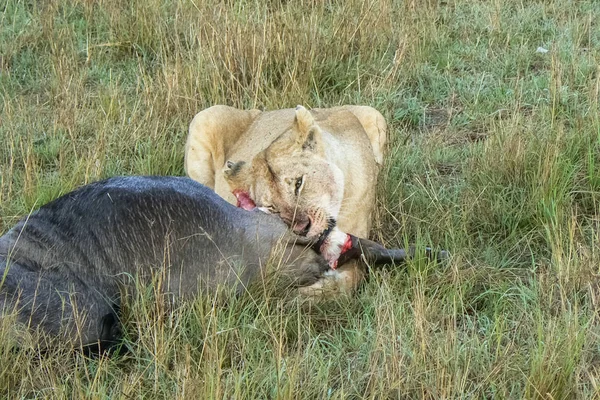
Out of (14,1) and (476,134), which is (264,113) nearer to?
(476,134)

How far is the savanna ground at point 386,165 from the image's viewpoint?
11.7ft

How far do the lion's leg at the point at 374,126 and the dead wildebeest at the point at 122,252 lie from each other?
1.58m

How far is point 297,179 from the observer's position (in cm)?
493

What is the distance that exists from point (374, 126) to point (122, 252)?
2.32 meters

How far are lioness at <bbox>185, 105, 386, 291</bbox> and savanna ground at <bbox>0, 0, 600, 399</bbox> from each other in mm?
162

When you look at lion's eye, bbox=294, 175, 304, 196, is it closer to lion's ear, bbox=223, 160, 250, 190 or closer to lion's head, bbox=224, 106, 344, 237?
lion's head, bbox=224, 106, 344, 237

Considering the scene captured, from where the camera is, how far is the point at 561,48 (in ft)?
22.5

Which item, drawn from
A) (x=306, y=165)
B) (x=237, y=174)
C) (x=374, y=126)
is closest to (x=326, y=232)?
(x=306, y=165)

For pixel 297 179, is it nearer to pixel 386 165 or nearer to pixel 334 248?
pixel 334 248

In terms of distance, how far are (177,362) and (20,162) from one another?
267cm

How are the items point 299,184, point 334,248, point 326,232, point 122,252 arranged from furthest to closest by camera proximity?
point 299,184 → point 326,232 → point 334,248 → point 122,252

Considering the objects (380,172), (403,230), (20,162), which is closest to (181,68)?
(20,162)

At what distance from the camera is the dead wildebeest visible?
3795 mm

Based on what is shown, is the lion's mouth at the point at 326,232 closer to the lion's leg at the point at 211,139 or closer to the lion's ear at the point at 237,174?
the lion's ear at the point at 237,174
